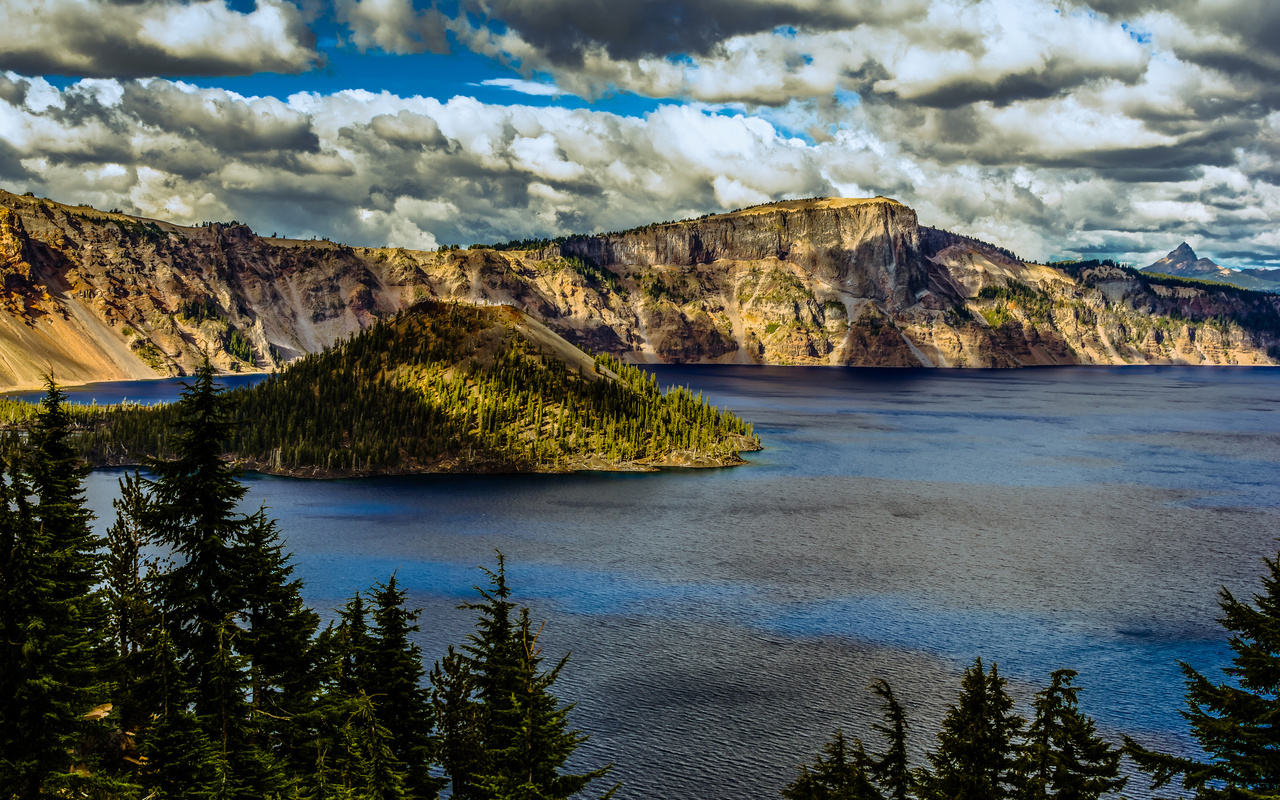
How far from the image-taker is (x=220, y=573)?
33156 mm

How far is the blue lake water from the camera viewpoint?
66.4 metres

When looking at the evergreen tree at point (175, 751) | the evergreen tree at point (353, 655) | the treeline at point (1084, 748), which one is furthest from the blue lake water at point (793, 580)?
the evergreen tree at point (175, 751)

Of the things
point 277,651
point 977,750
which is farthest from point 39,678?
point 977,750

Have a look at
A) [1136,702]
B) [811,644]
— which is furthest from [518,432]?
[1136,702]

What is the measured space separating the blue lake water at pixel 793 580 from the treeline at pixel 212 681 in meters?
24.3

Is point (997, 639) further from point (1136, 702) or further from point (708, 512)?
point (708, 512)

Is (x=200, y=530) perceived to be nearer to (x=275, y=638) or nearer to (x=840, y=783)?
(x=275, y=638)

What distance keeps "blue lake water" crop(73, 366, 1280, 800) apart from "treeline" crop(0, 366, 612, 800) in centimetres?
2427

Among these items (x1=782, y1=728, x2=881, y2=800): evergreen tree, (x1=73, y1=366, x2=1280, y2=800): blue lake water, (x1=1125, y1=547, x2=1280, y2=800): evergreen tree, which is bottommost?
(x1=73, y1=366, x2=1280, y2=800): blue lake water

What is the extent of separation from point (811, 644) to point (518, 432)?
127m

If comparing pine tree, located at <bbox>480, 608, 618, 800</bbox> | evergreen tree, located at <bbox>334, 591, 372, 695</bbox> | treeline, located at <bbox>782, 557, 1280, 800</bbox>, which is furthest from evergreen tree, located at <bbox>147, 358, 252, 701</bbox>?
treeline, located at <bbox>782, 557, 1280, 800</bbox>

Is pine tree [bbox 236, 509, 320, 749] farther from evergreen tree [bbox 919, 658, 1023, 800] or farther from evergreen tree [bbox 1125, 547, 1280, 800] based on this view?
evergreen tree [bbox 1125, 547, 1280, 800]

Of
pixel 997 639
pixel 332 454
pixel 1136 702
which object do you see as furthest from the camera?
pixel 332 454

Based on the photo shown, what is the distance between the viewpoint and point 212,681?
29859 mm
